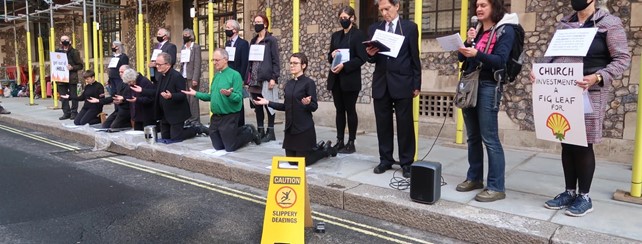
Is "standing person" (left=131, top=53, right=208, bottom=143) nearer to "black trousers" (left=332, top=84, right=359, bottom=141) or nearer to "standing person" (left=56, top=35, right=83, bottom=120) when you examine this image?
→ "black trousers" (left=332, top=84, right=359, bottom=141)

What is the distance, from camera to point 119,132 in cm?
825

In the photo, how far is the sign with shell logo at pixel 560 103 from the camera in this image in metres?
3.54

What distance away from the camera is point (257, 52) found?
698cm

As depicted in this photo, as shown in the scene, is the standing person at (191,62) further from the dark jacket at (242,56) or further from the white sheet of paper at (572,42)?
the white sheet of paper at (572,42)

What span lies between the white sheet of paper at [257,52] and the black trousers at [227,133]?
937 mm

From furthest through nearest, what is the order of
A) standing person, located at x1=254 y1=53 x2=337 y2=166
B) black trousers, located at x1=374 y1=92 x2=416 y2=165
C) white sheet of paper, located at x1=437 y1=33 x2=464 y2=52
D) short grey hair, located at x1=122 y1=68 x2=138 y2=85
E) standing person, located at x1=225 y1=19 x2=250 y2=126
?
short grey hair, located at x1=122 y1=68 x2=138 y2=85
standing person, located at x1=225 y1=19 x2=250 y2=126
standing person, located at x1=254 y1=53 x2=337 y2=166
black trousers, located at x1=374 y1=92 x2=416 y2=165
white sheet of paper, located at x1=437 y1=33 x2=464 y2=52

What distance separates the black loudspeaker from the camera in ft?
13.3

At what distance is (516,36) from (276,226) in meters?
2.58

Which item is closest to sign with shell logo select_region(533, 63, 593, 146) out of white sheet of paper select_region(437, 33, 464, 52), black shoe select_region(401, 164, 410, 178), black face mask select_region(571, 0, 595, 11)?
black face mask select_region(571, 0, 595, 11)

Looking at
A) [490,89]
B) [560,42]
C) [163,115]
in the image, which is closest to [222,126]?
[163,115]

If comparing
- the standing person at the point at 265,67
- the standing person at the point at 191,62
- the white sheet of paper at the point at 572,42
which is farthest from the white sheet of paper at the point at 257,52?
the white sheet of paper at the point at 572,42

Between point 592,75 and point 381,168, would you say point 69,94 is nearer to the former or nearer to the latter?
point 381,168

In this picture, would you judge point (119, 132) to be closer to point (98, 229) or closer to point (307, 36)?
point (307, 36)

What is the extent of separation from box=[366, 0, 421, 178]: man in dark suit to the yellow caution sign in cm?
173
